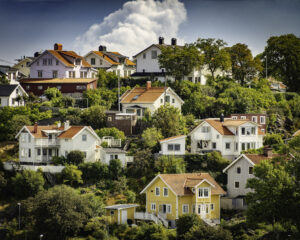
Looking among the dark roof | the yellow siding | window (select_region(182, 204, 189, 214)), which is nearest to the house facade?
the yellow siding

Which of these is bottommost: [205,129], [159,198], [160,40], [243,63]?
[159,198]

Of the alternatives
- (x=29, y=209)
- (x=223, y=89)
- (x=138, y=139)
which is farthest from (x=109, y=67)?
(x=29, y=209)

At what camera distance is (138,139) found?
79062mm

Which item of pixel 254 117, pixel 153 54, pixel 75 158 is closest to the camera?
pixel 75 158

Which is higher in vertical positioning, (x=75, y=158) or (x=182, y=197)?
(x=75, y=158)

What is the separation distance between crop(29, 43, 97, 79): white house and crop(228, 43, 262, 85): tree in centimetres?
2220

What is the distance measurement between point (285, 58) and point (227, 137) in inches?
1301

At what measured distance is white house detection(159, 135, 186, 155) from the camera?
7462 cm

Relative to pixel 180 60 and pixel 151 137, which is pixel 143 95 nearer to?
pixel 180 60

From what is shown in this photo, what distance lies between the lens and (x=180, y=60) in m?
94.7

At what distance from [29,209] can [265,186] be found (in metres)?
23.0

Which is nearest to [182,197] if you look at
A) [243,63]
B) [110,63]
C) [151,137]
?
[151,137]

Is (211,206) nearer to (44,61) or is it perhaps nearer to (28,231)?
(28,231)

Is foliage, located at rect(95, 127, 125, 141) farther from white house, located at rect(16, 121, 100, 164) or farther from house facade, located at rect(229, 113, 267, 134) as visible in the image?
house facade, located at rect(229, 113, 267, 134)
